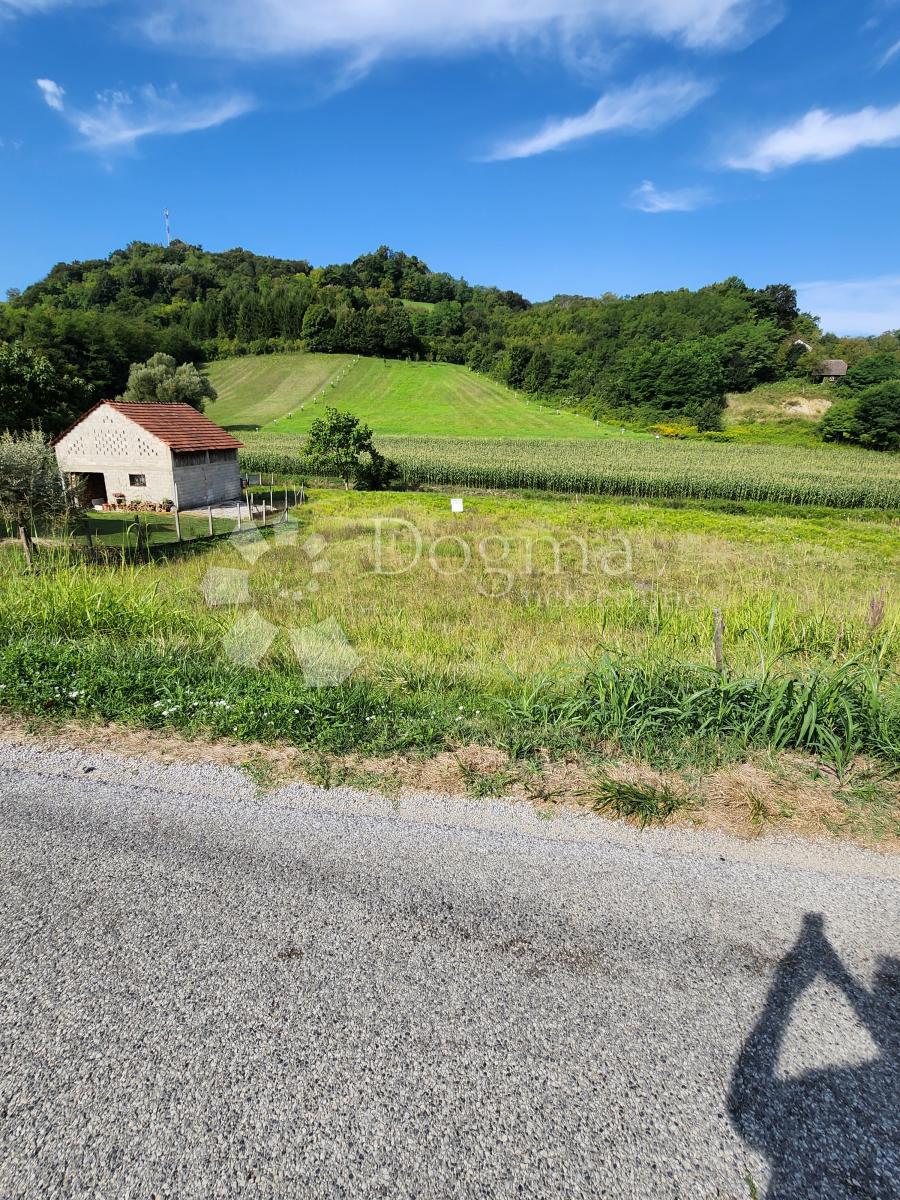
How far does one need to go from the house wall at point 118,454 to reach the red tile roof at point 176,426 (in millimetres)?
339

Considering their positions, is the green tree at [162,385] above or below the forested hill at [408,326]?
below

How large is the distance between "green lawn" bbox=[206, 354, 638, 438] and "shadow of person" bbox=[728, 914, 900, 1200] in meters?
61.8

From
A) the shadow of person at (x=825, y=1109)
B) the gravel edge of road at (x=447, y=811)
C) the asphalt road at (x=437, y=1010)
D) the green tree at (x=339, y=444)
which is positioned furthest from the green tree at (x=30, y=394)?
the shadow of person at (x=825, y=1109)

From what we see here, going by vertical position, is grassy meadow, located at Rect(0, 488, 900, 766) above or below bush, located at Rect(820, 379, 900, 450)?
below

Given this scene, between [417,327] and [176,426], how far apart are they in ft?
320

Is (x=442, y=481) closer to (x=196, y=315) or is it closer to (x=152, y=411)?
(x=152, y=411)

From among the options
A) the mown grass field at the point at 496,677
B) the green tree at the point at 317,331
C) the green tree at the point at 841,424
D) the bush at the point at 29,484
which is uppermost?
the green tree at the point at 317,331

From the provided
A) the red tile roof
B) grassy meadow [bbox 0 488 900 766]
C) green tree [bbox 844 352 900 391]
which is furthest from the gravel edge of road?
green tree [bbox 844 352 900 391]

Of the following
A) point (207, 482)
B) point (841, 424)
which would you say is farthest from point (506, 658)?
point (841, 424)

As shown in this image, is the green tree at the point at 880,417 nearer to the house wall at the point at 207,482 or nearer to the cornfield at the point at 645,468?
the cornfield at the point at 645,468

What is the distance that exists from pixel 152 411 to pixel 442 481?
19.2 m

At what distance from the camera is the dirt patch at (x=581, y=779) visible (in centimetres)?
389

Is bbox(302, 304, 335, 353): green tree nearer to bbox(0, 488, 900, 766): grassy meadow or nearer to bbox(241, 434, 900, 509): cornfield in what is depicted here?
bbox(241, 434, 900, 509): cornfield

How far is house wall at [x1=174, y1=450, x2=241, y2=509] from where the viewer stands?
85.8 feet
